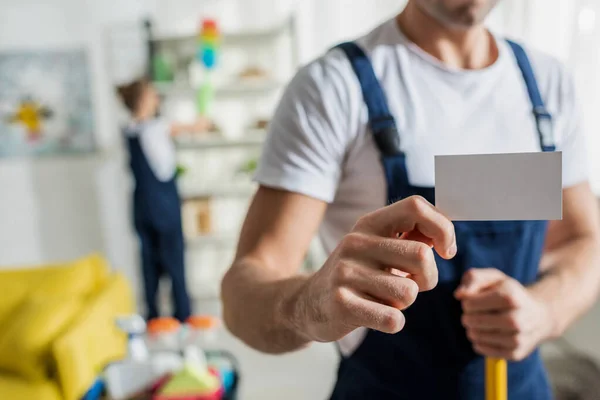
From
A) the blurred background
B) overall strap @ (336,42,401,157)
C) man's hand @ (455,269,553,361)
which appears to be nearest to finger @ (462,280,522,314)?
man's hand @ (455,269,553,361)

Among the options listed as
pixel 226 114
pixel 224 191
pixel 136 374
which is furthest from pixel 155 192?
pixel 136 374

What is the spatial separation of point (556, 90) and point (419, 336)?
0.18 m

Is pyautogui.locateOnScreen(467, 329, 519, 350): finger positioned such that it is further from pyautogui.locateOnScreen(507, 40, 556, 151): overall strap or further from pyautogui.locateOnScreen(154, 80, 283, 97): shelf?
pyautogui.locateOnScreen(154, 80, 283, 97): shelf

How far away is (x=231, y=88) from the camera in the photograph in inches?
71.6

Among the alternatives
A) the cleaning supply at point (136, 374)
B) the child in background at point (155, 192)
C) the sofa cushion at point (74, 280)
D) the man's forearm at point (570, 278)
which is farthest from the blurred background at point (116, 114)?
the man's forearm at point (570, 278)

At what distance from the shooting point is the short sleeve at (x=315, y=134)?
32 cm

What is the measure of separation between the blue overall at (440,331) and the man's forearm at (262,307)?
0.28 feet

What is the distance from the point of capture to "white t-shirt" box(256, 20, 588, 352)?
0.29 m

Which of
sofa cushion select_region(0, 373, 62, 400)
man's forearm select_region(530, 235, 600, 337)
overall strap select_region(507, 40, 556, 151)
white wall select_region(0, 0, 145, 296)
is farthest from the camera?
white wall select_region(0, 0, 145, 296)

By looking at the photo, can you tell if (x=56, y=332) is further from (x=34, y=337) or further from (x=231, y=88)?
(x=231, y=88)

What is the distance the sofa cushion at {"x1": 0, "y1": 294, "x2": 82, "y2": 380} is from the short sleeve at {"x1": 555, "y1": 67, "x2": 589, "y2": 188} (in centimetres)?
112

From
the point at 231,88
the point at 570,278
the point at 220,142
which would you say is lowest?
the point at 220,142

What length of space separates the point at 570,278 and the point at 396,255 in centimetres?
27

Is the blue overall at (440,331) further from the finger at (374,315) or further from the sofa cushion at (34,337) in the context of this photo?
the sofa cushion at (34,337)
